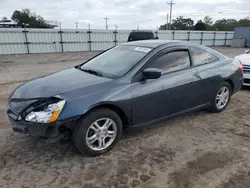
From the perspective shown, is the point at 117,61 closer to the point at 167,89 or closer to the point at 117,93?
the point at 117,93

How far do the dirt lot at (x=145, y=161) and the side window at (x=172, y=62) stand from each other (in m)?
1.09

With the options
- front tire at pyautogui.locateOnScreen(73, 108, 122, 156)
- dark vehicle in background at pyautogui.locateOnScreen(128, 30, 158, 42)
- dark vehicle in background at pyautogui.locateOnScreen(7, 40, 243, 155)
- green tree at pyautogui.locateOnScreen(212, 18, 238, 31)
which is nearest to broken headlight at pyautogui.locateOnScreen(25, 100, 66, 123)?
dark vehicle in background at pyautogui.locateOnScreen(7, 40, 243, 155)

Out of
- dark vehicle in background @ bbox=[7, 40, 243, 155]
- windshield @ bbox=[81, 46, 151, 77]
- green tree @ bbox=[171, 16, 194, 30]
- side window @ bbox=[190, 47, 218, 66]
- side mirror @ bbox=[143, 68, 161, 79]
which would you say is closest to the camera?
dark vehicle in background @ bbox=[7, 40, 243, 155]

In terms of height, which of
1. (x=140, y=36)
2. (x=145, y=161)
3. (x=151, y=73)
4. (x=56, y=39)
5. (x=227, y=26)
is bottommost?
(x=145, y=161)

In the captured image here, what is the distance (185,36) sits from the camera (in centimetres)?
2512

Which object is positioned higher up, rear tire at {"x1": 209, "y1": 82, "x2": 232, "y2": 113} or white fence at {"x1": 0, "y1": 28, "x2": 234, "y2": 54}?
white fence at {"x1": 0, "y1": 28, "x2": 234, "y2": 54}

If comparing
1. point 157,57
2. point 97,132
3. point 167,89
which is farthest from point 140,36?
point 97,132

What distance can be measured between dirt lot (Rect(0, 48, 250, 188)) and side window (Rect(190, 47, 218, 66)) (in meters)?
1.21

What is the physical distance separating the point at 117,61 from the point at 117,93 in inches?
32.6

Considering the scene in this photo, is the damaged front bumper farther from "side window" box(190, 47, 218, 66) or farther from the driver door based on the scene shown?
"side window" box(190, 47, 218, 66)

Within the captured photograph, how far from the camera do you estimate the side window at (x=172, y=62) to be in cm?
339

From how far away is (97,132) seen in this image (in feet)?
9.41

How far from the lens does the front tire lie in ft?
8.84

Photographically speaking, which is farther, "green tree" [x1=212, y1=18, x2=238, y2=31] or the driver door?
"green tree" [x1=212, y1=18, x2=238, y2=31]
